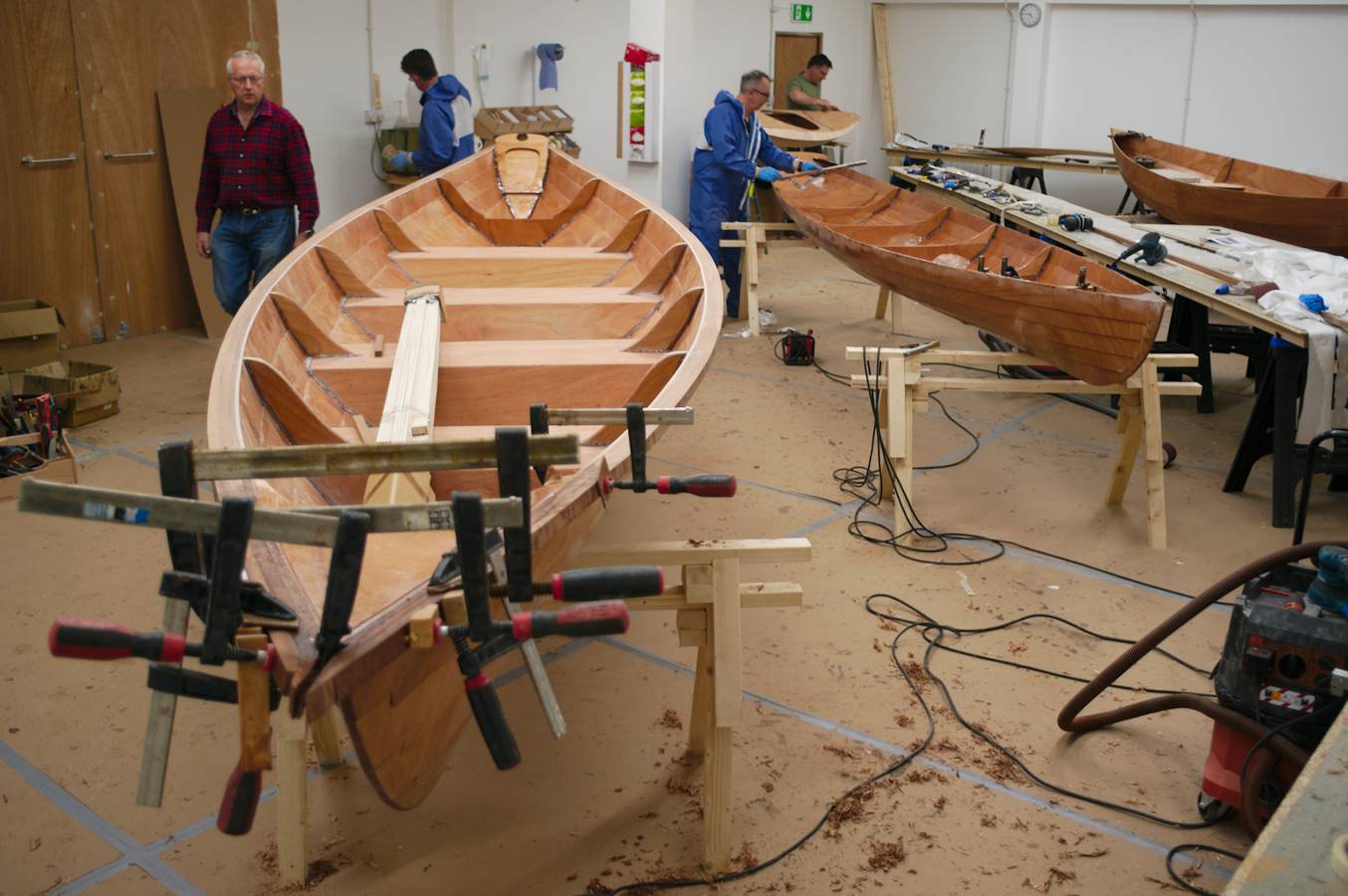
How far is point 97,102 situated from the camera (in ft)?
20.5

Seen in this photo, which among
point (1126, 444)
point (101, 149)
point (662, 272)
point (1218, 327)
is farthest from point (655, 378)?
point (101, 149)

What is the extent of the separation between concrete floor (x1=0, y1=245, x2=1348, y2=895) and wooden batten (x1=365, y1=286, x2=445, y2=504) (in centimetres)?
68

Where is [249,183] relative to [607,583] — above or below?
above

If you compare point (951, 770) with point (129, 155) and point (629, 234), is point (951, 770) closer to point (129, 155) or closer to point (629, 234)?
point (629, 234)

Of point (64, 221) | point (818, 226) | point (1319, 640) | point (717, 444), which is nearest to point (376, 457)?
point (1319, 640)

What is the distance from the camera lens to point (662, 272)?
4.43 meters

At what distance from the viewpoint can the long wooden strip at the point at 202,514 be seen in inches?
53.9

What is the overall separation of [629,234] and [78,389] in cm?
Result: 258

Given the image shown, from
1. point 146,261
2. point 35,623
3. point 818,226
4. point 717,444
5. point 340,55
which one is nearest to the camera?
point 35,623

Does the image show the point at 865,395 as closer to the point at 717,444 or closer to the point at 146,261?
the point at 717,444

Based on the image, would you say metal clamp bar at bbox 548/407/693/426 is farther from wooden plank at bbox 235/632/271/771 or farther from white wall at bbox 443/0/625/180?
white wall at bbox 443/0/625/180

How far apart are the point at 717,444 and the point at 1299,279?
253cm

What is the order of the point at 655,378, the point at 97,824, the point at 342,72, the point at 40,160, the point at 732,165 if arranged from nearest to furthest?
the point at 97,824, the point at 655,378, the point at 40,160, the point at 732,165, the point at 342,72

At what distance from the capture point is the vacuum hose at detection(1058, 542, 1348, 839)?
2.42 m
